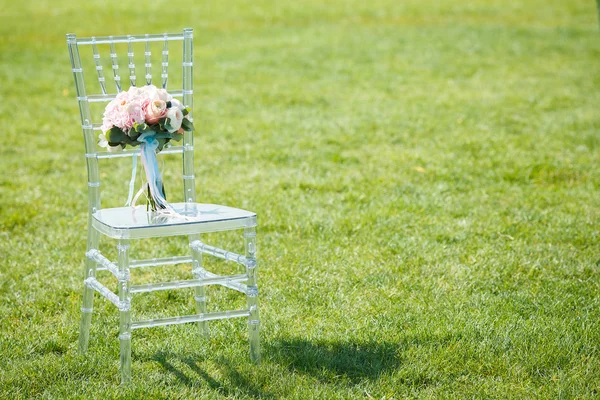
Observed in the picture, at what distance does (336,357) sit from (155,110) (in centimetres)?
141

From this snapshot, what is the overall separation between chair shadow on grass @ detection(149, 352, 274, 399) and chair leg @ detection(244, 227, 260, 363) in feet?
0.51

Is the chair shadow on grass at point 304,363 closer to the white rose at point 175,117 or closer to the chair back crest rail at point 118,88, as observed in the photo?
the chair back crest rail at point 118,88

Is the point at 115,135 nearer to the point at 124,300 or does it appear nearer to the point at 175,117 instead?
the point at 175,117

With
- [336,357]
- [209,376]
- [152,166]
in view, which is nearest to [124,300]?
[209,376]

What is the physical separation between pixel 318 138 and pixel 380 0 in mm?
10123

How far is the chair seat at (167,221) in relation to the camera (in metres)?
3.40

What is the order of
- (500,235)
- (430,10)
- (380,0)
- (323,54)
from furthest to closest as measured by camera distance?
(380,0)
(430,10)
(323,54)
(500,235)

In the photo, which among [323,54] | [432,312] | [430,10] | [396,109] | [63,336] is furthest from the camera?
[430,10]

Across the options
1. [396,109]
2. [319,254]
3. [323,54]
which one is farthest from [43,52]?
[319,254]

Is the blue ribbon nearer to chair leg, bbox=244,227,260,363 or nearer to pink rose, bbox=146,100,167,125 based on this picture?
pink rose, bbox=146,100,167,125

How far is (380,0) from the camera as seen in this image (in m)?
17.7

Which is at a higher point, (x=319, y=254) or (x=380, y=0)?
(x=380, y=0)

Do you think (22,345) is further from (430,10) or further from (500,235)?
(430,10)

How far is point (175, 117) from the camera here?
359 cm
